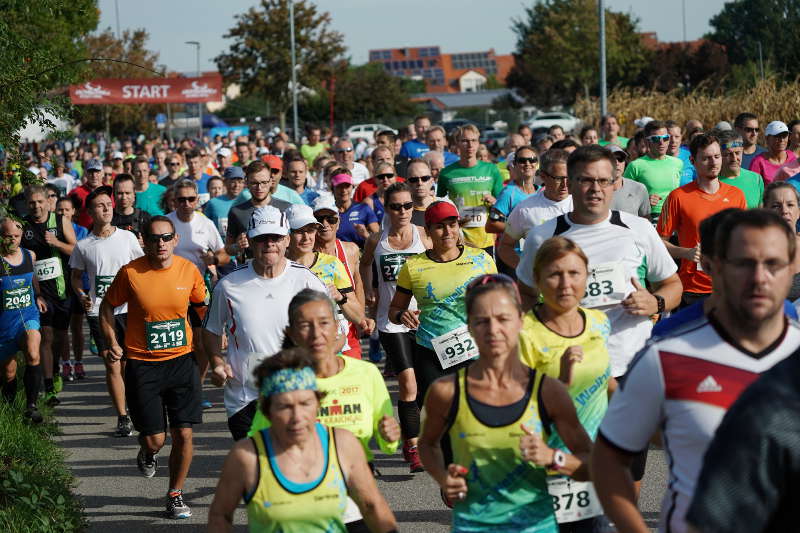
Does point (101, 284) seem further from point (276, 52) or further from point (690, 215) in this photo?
point (276, 52)

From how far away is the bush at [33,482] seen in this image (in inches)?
265

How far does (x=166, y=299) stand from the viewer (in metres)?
7.80

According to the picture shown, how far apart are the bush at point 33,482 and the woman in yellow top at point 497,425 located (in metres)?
3.18

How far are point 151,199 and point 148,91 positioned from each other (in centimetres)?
3018

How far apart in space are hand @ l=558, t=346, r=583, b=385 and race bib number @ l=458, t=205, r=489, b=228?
19.1ft

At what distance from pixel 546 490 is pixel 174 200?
6991mm

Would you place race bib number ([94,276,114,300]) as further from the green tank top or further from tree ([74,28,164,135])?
tree ([74,28,164,135])

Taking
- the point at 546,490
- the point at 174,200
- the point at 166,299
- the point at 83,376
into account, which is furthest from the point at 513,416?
the point at 83,376

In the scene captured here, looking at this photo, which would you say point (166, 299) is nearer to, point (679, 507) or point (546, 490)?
point (546, 490)

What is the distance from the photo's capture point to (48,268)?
11.3 m

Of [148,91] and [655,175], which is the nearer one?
[655,175]

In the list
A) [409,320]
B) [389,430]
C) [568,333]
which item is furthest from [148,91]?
[389,430]

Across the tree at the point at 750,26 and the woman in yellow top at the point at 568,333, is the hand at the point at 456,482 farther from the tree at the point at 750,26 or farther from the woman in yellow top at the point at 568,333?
the tree at the point at 750,26

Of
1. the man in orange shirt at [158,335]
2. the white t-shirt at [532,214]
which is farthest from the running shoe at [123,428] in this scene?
the white t-shirt at [532,214]
